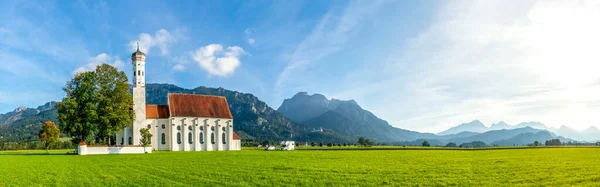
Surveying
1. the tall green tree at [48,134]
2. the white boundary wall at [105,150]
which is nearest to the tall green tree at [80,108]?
the white boundary wall at [105,150]

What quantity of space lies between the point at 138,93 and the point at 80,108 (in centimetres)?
1447

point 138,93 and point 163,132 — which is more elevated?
point 138,93

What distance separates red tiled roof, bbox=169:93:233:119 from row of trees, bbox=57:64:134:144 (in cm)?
1384

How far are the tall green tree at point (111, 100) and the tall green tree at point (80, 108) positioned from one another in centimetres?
85

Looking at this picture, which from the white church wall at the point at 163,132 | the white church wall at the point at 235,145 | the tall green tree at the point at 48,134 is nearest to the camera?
the white church wall at the point at 163,132

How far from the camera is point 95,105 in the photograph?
54.1 meters

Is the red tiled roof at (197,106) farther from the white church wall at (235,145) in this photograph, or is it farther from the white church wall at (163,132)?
the white church wall at (235,145)

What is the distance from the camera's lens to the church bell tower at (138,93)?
6525 cm

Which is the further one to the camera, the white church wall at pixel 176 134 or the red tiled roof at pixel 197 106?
the red tiled roof at pixel 197 106

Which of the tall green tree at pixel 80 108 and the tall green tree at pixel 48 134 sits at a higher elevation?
the tall green tree at pixel 80 108

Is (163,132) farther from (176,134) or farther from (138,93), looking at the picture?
(138,93)

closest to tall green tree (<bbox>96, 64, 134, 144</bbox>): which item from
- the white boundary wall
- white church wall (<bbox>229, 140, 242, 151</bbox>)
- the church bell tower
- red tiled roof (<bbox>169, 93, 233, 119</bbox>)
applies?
the white boundary wall

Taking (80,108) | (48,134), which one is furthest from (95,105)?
(48,134)

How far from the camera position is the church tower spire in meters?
65.3
